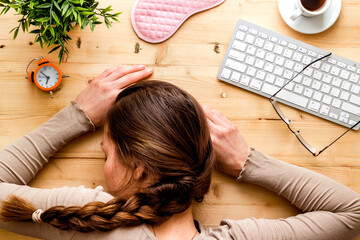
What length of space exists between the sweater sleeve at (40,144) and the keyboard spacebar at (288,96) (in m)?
0.51

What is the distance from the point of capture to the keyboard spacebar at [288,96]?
922 mm

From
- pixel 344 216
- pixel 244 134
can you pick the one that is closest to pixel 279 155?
pixel 244 134

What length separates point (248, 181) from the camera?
2.94 ft

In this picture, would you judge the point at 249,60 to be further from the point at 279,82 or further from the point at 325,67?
the point at 325,67

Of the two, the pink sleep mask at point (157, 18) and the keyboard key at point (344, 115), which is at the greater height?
the pink sleep mask at point (157, 18)

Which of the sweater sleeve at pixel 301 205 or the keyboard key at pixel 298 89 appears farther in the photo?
the keyboard key at pixel 298 89

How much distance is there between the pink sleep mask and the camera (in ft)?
3.07

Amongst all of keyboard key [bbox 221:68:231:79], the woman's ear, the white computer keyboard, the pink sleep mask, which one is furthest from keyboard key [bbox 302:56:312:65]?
the woman's ear

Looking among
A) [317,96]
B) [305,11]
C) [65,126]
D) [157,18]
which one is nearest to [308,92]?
[317,96]

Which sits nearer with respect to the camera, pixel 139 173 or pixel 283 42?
pixel 139 173

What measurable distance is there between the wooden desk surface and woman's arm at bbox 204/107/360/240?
42 millimetres

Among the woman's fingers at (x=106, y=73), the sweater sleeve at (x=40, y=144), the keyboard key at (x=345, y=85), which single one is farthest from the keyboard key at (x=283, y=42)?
the sweater sleeve at (x=40, y=144)

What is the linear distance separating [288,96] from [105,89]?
528 millimetres

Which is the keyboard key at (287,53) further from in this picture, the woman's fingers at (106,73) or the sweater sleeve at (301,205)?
the woman's fingers at (106,73)
